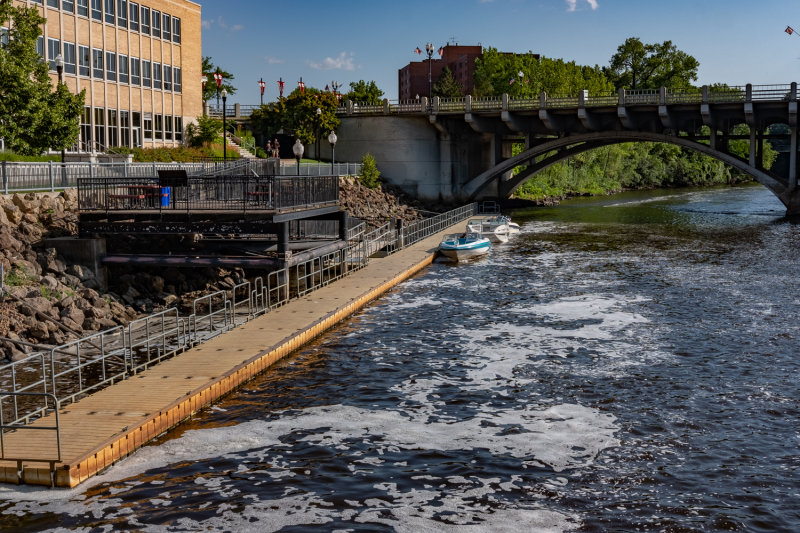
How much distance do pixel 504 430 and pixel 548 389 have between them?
348cm

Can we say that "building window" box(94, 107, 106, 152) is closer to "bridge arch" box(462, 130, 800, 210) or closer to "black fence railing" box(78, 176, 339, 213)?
"black fence railing" box(78, 176, 339, 213)

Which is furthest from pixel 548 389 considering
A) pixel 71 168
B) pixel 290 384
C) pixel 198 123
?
pixel 198 123

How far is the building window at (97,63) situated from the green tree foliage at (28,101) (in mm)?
20897

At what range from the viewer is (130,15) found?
214 ft

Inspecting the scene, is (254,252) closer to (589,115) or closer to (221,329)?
(221,329)

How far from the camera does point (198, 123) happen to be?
75.6m

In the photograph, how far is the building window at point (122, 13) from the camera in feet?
210

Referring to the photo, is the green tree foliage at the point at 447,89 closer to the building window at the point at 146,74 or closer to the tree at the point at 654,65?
the tree at the point at 654,65

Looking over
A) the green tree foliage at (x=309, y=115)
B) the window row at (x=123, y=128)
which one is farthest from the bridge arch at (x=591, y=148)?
the window row at (x=123, y=128)

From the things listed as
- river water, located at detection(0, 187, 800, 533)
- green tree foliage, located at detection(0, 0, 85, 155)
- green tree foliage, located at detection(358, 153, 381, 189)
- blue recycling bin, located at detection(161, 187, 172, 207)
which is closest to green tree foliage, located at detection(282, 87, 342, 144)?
green tree foliage, located at detection(358, 153, 381, 189)

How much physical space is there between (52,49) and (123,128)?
924cm

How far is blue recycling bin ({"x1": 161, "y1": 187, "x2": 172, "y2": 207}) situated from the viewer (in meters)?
33.1

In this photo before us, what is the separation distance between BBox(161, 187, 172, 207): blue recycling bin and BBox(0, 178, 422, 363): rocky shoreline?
2.99 m

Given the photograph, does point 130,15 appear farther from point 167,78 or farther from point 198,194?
point 198,194
